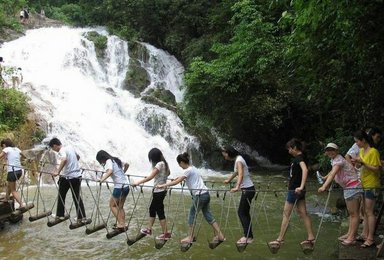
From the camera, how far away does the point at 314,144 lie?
15641 millimetres

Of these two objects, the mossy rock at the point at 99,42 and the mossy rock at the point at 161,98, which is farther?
the mossy rock at the point at 99,42

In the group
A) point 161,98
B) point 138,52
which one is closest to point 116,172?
point 161,98

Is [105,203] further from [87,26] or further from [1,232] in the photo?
[87,26]

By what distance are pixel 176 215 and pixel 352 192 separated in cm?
460

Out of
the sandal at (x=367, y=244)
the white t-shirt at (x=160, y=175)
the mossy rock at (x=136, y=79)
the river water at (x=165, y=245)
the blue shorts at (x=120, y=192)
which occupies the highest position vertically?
the mossy rock at (x=136, y=79)

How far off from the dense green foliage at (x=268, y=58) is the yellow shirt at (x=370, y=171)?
1348 millimetres

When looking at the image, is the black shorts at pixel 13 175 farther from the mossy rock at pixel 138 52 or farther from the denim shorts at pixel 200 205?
the mossy rock at pixel 138 52

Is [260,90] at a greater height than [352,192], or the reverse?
[260,90]

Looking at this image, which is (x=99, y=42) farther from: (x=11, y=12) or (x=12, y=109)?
(x=12, y=109)

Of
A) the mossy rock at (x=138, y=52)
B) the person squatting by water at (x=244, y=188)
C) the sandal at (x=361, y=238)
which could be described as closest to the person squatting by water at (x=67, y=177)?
the person squatting by water at (x=244, y=188)

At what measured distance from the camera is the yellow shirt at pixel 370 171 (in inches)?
205

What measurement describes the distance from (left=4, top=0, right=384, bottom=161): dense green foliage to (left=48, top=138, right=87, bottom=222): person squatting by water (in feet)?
12.1

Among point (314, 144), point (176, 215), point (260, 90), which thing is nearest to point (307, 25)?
point (176, 215)

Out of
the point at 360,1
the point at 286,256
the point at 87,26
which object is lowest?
the point at 286,256
